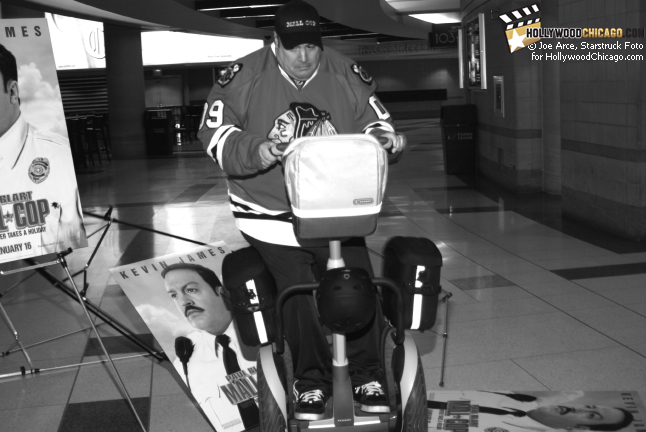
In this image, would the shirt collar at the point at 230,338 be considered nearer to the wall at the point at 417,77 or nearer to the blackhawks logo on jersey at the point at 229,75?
the blackhawks logo on jersey at the point at 229,75

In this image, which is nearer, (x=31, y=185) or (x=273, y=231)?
(x=273, y=231)

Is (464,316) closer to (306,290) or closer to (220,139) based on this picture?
(306,290)

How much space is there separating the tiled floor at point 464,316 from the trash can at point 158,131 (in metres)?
7.50

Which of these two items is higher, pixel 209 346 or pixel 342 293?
pixel 342 293

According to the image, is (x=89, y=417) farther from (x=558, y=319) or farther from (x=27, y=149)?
(x=558, y=319)

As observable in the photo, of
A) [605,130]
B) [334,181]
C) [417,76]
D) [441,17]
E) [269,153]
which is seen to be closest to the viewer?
[334,181]

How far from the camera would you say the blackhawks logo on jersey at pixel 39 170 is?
9.45 feet

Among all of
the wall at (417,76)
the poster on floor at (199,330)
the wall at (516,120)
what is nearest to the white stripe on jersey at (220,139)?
the poster on floor at (199,330)

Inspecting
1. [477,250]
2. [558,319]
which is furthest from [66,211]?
[477,250]

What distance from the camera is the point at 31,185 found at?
2.88m

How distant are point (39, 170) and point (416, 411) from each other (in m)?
1.79

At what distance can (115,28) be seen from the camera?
595 inches

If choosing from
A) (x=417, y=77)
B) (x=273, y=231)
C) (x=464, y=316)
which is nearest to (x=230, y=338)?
(x=273, y=231)

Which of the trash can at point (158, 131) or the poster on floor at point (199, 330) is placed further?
the trash can at point (158, 131)
